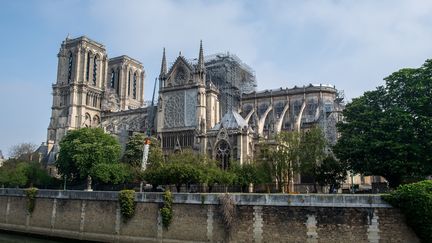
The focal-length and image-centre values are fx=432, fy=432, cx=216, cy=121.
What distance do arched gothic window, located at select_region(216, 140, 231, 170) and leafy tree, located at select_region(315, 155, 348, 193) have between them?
1154cm

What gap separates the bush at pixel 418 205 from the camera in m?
20.2

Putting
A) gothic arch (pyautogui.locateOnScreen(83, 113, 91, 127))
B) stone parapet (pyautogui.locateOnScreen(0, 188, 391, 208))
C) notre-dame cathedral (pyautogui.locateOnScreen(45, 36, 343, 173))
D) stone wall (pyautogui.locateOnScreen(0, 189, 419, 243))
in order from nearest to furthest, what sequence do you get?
stone wall (pyautogui.locateOnScreen(0, 189, 419, 243)) → stone parapet (pyautogui.locateOnScreen(0, 188, 391, 208)) → notre-dame cathedral (pyautogui.locateOnScreen(45, 36, 343, 173)) → gothic arch (pyautogui.locateOnScreen(83, 113, 91, 127))

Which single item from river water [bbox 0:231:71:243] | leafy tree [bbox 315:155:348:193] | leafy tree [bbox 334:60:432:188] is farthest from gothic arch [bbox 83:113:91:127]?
leafy tree [bbox 334:60:432:188]

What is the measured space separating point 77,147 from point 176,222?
27.4 metres

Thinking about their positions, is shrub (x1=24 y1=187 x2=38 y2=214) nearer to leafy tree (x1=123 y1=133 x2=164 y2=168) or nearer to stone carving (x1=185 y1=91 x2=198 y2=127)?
leafy tree (x1=123 y1=133 x2=164 y2=168)

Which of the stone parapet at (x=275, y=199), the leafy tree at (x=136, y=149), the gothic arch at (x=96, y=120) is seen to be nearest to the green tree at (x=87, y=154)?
the leafy tree at (x=136, y=149)

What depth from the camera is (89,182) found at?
4919cm

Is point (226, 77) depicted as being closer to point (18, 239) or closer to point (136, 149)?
point (136, 149)

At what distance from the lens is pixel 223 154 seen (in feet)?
165

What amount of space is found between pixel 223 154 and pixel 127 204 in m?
22.1

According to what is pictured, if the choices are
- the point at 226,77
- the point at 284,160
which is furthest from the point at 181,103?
Result: the point at 284,160

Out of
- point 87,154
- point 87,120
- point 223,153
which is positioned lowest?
point 87,154

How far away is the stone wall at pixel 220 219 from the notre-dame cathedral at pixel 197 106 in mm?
20024

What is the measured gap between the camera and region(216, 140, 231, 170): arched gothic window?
50.1 m
